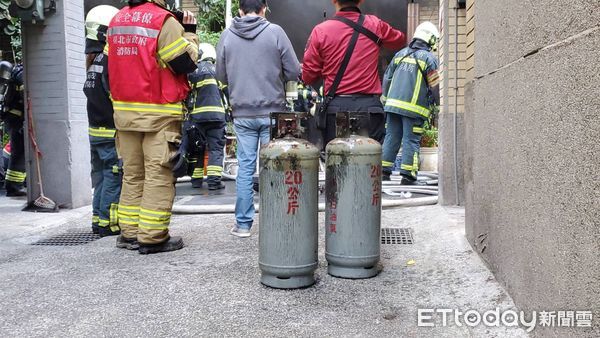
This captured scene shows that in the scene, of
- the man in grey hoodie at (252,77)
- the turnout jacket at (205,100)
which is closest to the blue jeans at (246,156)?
the man in grey hoodie at (252,77)

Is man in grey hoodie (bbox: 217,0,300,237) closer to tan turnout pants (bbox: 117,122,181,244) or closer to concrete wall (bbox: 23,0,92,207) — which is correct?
tan turnout pants (bbox: 117,122,181,244)

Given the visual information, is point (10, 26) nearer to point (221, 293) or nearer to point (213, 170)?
point (213, 170)

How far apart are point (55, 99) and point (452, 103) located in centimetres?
449

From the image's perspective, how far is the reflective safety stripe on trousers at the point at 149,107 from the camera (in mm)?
4742

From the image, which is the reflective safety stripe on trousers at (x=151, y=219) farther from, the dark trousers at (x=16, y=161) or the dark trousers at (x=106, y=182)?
the dark trousers at (x=16, y=161)

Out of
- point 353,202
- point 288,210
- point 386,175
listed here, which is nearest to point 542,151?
point 353,202

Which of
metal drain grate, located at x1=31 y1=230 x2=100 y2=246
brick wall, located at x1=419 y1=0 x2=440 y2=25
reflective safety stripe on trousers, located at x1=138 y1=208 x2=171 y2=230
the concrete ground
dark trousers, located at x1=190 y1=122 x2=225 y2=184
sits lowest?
the concrete ground

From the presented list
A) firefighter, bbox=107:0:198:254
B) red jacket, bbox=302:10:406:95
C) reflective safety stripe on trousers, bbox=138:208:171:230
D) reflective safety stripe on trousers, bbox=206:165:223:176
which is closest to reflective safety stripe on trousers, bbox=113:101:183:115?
firefighter, bbox=107:0:198:254

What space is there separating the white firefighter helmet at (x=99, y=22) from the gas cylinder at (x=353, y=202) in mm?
2620

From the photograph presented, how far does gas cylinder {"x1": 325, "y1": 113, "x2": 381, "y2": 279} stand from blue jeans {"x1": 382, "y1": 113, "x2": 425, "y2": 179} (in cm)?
418

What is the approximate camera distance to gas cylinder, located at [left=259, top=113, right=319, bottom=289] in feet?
12.3

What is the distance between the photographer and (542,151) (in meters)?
2.72

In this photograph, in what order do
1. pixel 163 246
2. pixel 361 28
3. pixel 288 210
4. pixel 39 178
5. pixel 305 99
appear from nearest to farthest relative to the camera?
pixel 288 210 → pixel 361 28 → pixel 163 246 → pixel 39 178 → pixel 305 99

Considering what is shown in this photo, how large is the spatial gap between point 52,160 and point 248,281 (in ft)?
13.2
